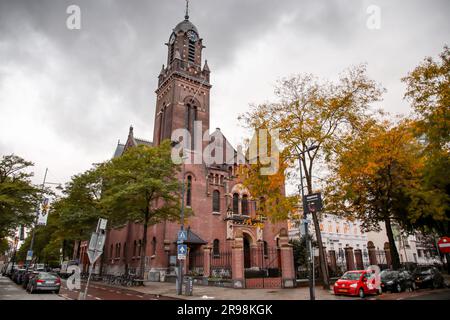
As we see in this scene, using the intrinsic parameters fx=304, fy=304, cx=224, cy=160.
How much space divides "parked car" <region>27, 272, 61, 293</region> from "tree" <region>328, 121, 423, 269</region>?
19401mm

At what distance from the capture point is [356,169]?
19.0 meters

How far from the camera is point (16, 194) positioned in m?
25.4

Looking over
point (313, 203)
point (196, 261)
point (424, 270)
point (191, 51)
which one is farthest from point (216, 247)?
point (191, 51)

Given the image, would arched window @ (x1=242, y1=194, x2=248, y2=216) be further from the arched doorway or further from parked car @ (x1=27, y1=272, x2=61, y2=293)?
parked car @ (x1=27, y1=272, x2=61, y2=293)

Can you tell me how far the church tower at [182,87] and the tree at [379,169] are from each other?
20.7m

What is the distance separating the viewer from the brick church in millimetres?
31344

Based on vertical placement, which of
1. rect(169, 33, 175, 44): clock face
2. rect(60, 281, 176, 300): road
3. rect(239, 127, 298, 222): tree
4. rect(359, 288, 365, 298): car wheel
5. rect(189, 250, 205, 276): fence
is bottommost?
rect(60, 281, 176, 300): road

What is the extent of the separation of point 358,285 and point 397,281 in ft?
15.1

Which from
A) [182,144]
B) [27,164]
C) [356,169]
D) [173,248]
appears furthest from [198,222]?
[356,169]

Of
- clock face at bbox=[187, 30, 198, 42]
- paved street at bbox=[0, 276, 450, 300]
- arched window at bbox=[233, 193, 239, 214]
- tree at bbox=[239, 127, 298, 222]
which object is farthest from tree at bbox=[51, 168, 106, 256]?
clock face at bbox=[187, 30, 198, 42]

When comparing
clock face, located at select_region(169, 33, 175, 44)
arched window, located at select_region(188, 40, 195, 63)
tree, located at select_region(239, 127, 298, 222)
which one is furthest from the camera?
clock face, located at select_region(169, 33, 175, 44)

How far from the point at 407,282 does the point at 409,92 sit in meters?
12.3

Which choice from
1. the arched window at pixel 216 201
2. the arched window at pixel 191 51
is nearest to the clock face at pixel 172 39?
the arched window at pixel 191 51

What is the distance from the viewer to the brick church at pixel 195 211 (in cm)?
3134
